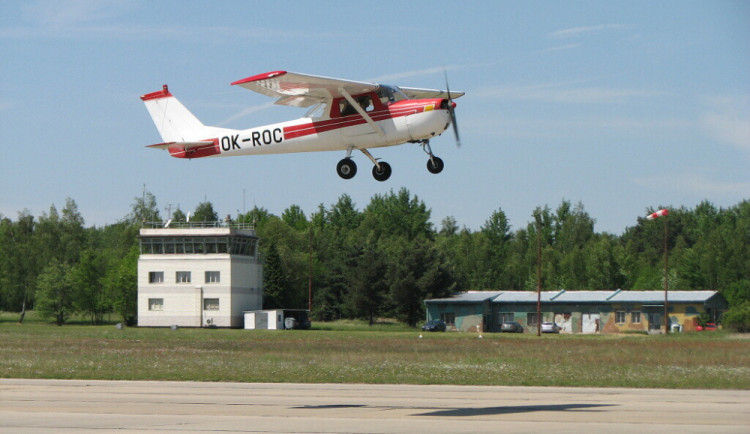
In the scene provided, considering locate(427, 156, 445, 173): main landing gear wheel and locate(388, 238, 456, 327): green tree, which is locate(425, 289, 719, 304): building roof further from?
locate(427, 156, 445, 173): main landing gear wheel

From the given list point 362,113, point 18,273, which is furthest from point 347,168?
point 18,273

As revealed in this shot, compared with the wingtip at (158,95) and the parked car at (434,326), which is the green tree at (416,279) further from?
the wingtip at (158,95)

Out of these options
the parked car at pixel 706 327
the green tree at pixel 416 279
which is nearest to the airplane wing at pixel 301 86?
the parked car at pixel 706 327

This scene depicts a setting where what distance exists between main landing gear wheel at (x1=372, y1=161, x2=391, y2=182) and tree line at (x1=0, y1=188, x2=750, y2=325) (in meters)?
53.0

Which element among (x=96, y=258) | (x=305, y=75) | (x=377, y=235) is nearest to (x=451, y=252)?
(x=377, y=235)

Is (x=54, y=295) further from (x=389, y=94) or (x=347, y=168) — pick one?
(x=389, y=94)

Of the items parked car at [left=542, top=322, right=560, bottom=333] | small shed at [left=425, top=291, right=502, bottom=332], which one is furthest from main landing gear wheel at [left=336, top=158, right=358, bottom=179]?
small shed at [left=425, top=291, right=502, bottom=332]

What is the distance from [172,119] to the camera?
107 feet

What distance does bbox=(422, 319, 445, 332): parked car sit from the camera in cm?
8494

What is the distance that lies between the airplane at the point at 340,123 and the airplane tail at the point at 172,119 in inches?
54.2

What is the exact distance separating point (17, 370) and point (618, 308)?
5870 cm

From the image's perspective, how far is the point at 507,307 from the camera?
290 ft

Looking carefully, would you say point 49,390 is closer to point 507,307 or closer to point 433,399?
point 433,399

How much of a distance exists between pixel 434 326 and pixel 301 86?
59.9m
